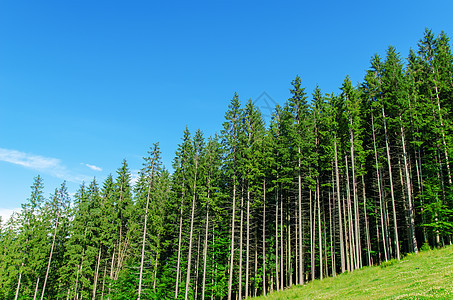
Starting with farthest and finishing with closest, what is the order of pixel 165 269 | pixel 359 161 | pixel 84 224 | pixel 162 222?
pixel 84 224, pixel 162 222, pixel 165 269, pixel 359 161

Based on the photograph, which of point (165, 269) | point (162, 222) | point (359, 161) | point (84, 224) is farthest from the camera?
point (84, 224)

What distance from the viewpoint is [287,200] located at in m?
36.2

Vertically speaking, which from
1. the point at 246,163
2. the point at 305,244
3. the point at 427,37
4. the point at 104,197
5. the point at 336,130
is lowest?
the point at 305,244

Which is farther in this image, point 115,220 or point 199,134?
point 115,220

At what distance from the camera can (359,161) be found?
31734mm

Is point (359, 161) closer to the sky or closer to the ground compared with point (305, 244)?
closer to the sky

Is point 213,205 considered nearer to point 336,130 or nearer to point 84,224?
point 336,130

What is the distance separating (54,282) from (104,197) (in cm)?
1796

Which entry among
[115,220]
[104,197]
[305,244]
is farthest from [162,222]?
[305,244]

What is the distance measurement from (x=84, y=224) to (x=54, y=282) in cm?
1423

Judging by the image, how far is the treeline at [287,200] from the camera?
2955 cm

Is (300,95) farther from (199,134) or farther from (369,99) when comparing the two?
(199,134)

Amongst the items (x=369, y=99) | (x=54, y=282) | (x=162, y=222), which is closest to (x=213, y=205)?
(x=162, y=222)

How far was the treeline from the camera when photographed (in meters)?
29.5
